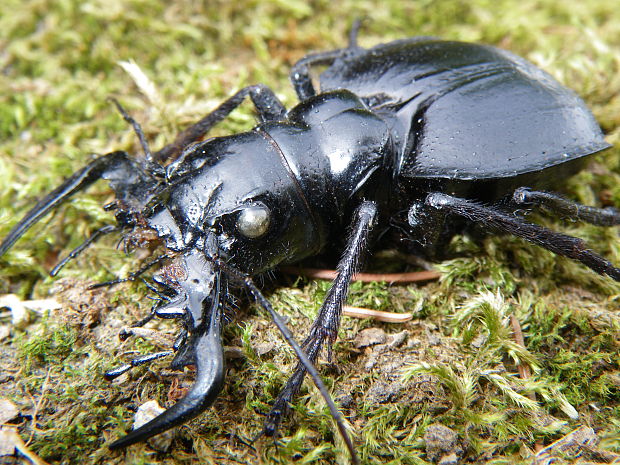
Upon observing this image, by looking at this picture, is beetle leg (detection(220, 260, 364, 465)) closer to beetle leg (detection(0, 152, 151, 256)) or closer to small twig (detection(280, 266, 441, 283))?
small twig (detection(280, 266, 441, 283))

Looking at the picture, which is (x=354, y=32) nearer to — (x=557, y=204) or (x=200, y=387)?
(x=557, y=204)

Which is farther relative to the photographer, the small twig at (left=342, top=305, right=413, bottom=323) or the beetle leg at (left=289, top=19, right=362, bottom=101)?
the beetle leg at (left=289, top=19, right=362, bottom=101)

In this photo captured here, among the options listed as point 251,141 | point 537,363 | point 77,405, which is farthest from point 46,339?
point 537,363

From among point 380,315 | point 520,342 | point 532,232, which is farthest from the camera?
point 380,315

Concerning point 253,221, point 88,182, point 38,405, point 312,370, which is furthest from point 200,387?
point 88,182

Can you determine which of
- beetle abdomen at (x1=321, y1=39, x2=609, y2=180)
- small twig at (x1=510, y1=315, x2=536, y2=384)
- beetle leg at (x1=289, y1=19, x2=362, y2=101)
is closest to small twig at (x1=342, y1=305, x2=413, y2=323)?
small twig at (x1=510, y1=315, x2=536, y2=384)

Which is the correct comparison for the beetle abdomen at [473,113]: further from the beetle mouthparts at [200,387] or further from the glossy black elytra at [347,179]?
the beetle mouthparts at [200,387]

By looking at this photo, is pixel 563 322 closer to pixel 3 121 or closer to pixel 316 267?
pixel 316 267
